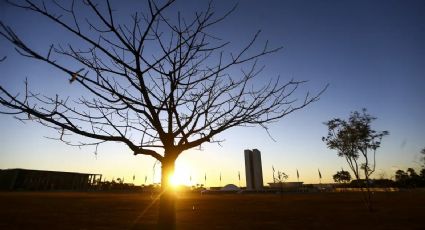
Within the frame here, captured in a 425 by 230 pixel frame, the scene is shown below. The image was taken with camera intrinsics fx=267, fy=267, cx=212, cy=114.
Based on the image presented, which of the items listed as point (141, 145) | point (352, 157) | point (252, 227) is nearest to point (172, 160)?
point (141, 145)

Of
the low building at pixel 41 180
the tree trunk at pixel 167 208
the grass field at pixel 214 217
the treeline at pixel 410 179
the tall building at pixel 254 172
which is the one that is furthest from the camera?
the tall building at pixel 254 172

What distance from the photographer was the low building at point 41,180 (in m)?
74.3

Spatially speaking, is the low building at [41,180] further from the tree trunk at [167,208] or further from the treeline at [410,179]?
the treeline at [410,179]

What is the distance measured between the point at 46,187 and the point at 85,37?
93124 mm

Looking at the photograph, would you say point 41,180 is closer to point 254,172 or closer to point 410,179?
point 254,172

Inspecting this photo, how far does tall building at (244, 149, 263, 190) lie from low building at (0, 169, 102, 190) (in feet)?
206

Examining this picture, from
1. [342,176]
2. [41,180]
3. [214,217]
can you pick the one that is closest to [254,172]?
[342,176]

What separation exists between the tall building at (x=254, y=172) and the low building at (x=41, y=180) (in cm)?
6286

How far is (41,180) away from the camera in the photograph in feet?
261

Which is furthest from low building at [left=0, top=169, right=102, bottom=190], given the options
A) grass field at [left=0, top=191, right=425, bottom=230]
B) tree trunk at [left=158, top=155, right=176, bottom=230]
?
tree trunk at [left=158, top=155, right=176, bottom=230]

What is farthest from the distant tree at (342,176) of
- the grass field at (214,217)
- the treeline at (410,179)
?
the grass field at (214,217)

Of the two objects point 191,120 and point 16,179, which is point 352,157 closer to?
point 191,120

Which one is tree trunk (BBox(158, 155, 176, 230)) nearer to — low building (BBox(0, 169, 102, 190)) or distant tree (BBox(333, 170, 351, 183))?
low building (BBox(0, 169, 102, 190))

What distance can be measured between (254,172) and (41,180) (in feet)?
255
